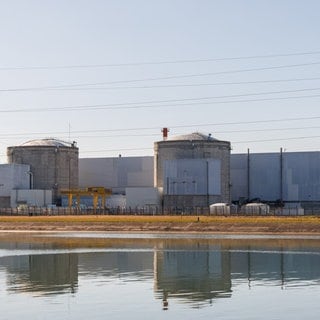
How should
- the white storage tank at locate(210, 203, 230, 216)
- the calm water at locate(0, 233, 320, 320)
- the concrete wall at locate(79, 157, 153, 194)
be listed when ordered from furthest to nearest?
the concrete wall at locate(79, 157, 153, 194)
the white storage tank at locate(210, 203, 230, 216)
the calm water at locate(0, 233, 320, 320)

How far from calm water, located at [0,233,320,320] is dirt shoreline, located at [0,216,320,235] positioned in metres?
11.9

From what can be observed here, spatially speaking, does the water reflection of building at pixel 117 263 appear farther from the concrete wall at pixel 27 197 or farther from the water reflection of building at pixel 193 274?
the concrete wall at pixel 27 197

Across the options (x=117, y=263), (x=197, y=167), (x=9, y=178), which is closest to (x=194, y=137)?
(x=197, y=167)

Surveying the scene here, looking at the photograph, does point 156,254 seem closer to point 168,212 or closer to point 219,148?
point 168,212

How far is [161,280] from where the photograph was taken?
33.6 meters

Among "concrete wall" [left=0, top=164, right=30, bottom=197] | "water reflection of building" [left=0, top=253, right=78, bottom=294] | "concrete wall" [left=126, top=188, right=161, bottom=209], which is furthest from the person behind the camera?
"concrete wall" [left=0, top=164, right=30, bottom=197]

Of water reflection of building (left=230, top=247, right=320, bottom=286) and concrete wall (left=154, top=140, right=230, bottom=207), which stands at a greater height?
concrete wall (left=154, top=140, right=230, bottom=207)

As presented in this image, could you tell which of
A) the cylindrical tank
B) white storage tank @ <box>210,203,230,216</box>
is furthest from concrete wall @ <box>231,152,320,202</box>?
the cylindrical tank

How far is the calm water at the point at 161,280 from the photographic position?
25406 mm

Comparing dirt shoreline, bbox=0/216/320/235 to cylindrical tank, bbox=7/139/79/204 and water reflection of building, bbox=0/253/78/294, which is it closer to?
cylindrical tank, bbox=7/139/79/204

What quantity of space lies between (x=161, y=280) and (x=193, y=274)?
2.78 m

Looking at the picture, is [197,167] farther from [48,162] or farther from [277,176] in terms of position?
[48,162]

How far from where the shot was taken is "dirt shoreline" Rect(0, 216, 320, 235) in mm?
69094

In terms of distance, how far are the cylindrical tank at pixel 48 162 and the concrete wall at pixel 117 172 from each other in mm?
6253
